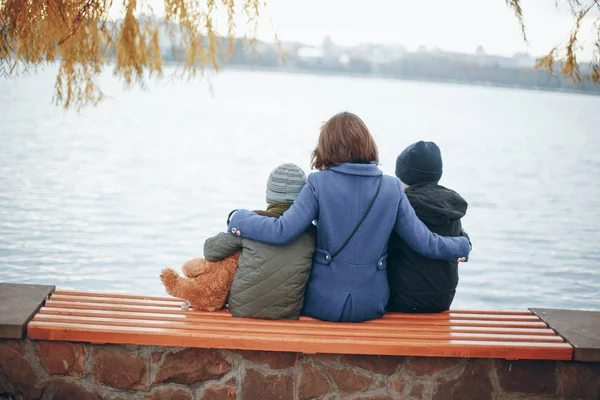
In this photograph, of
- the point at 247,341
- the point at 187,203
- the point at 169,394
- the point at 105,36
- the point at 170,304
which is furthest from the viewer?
the point at 187,203

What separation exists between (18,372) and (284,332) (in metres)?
1.31

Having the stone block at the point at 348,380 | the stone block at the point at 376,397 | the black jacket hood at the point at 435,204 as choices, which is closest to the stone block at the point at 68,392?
the stone block at the point at 348,380

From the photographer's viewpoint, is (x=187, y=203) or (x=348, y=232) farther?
(x=187, y=203)

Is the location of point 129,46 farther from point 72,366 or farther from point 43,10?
point 72,366

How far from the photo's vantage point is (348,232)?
3486mm

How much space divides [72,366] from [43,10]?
2.05 metres

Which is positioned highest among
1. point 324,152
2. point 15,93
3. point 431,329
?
point 324,152

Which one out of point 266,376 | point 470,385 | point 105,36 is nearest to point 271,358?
point 266,376

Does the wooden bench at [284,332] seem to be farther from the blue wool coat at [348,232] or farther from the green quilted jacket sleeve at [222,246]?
the green quilted jacket sleeve at [222,246]

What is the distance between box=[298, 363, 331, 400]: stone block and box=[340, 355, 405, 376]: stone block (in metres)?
0.14

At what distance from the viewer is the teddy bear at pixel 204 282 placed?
3.60 meters

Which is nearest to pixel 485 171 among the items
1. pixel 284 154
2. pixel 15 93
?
pixel 284 154

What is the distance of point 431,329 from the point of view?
358 cm

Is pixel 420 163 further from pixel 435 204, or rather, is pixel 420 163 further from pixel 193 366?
pixel 193 366
